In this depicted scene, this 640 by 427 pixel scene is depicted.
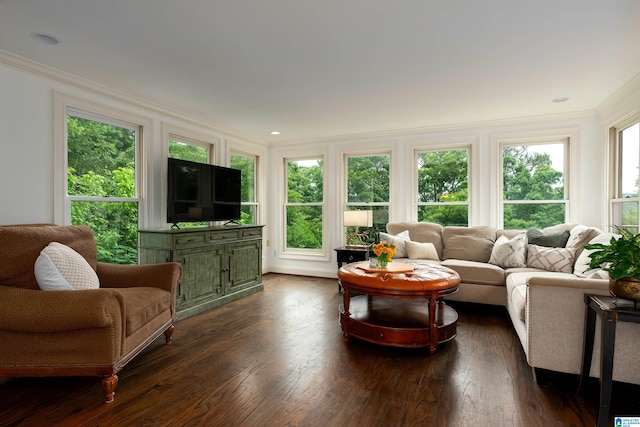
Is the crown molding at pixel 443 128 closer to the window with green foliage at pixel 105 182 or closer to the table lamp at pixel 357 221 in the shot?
the table lamp at pixel 357 221

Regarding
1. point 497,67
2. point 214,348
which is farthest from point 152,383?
point 497,67

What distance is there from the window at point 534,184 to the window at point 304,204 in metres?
2.81

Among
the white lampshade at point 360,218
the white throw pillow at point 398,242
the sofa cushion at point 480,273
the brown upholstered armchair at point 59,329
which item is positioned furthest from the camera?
the white lampshade at point 360,218

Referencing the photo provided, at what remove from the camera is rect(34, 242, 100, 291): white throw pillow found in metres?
2.17

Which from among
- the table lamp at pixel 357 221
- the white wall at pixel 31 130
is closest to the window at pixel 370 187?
the table lamp at pixel 357 221

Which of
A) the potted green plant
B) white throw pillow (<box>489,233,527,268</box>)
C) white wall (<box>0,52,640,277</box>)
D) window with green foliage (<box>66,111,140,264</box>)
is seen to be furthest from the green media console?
the potted green plant

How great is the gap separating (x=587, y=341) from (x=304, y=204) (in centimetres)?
445

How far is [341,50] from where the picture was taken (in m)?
2.61

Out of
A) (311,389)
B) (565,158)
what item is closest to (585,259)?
(565,158)

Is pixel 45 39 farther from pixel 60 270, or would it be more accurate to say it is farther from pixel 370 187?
pixel 370 187

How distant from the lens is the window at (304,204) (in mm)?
5887

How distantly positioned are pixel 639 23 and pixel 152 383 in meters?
3.94

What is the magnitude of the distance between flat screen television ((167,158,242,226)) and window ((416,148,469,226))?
2.76 meters

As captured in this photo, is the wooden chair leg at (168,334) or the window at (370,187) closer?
the wooden chair leg at (168,334)
